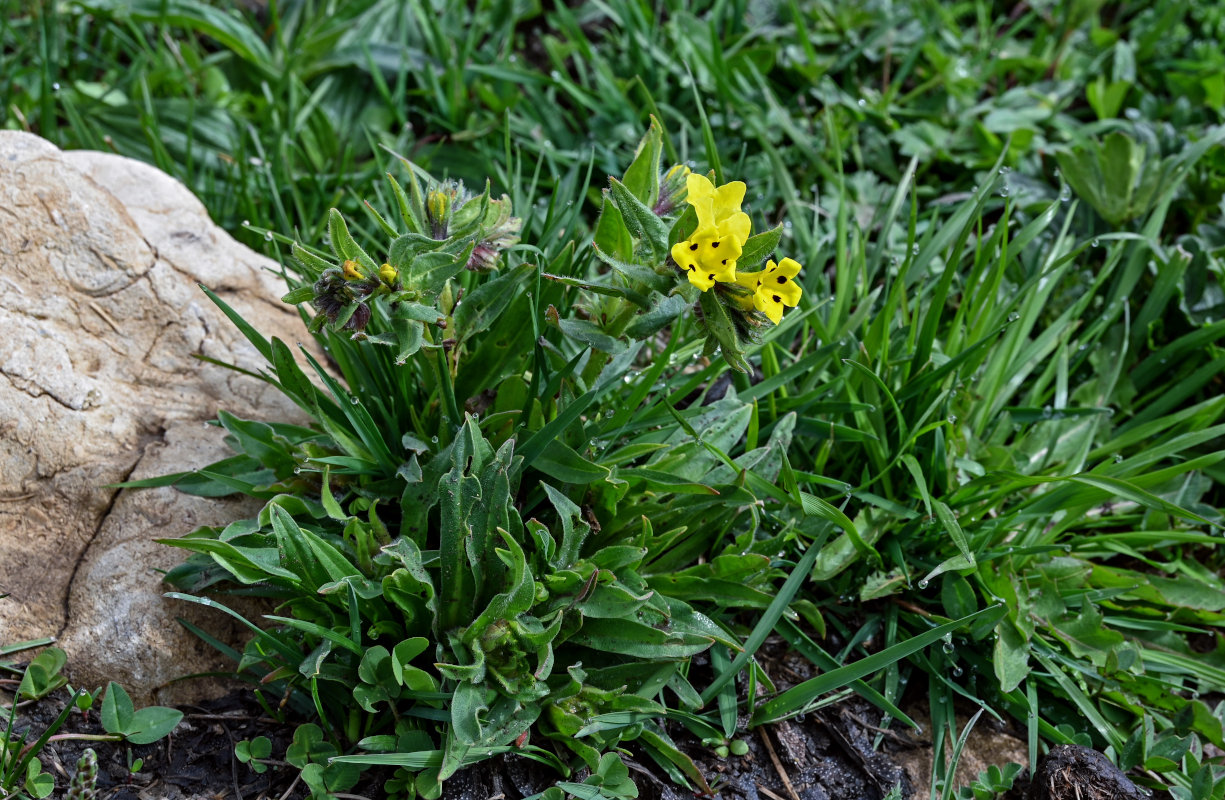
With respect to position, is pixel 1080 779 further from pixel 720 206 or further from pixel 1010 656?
pixel 720 206

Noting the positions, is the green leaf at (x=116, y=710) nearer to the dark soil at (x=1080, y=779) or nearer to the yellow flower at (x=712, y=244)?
the yellow flower at (x=712, y=244)

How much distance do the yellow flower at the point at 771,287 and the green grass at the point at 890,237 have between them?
478 millimetres

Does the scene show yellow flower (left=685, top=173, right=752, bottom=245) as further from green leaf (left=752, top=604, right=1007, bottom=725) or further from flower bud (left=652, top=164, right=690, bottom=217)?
green leaf (left=752, top=604, right=1007, bottom=725)

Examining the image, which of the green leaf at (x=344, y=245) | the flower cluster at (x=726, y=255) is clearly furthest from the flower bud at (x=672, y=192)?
the green leaf at (x=344, y=245)

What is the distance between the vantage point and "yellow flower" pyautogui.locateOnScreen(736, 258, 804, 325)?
177cm

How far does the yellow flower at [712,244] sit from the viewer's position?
5.60 feet

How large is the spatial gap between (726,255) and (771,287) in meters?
0.13

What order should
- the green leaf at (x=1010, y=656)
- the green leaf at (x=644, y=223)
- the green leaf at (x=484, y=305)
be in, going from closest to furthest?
the green leaf at (x=644, y=223) → the green leaf at (x=484, y=305) → the green leaf at (x=1010, y=656)

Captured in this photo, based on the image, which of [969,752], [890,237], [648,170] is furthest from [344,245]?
[890,237]

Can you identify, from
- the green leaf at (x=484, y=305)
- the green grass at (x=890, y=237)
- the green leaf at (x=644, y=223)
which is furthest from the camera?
the green grass at (x=890, y=237)

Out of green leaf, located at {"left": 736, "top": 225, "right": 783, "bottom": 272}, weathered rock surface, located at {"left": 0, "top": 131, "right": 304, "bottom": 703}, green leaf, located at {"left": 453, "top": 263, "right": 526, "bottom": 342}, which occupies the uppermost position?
green leaf, located at {"left": 736, "top": 225, "right": 783, "bottom": 272}

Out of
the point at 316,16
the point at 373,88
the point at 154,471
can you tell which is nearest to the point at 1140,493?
the point at 154,471

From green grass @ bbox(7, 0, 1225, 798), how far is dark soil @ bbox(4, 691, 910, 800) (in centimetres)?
13

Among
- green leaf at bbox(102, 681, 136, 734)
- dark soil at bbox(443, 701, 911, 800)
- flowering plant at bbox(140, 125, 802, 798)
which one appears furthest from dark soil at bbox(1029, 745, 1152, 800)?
green leaf at bbox(102, 681, 136, 734)
